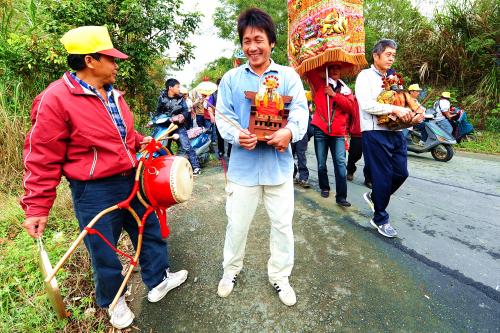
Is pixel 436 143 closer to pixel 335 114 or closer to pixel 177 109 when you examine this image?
pixel 335 114

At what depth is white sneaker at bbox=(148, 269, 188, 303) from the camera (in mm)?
2174

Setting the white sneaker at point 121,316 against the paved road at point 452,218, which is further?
the paved road at point 452,218

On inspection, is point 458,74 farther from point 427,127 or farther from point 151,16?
point 151,16

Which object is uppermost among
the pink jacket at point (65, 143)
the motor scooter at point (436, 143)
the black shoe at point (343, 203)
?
the pink jacket at point (65, 143)

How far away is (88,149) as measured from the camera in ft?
5.70

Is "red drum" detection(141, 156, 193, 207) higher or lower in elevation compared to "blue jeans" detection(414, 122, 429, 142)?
higher

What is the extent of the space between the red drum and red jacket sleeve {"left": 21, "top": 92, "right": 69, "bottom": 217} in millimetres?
527

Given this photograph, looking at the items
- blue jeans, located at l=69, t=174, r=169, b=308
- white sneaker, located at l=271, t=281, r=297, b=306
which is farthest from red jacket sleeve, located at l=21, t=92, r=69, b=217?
white sneaker, located at l=271, t=281, r=297, b=306

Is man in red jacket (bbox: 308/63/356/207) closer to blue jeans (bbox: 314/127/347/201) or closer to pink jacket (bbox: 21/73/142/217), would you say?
blue jeans (bbox: 314/127/347/201)

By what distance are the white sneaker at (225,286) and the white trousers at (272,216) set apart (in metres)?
0.23

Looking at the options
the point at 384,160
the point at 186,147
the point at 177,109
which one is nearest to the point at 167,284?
the point at 384,160

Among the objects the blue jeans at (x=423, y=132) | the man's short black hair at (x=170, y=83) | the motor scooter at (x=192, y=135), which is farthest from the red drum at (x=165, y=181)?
the blue jeans at (x=423, y=132)

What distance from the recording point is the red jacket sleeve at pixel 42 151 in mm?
1588

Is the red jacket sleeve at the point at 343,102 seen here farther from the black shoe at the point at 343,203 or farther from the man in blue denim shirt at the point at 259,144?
the man in blue denim shirt at the point at 259,144
